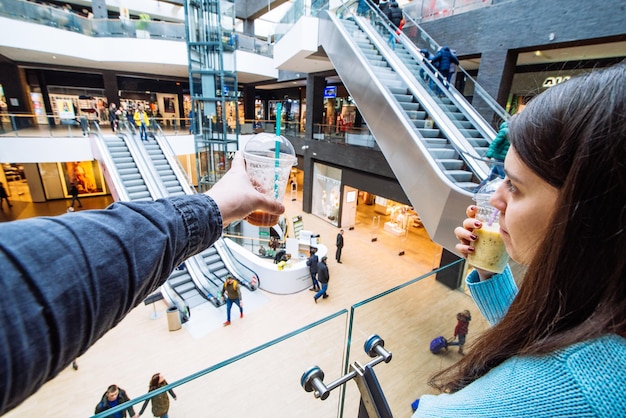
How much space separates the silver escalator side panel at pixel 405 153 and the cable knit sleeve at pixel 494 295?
12.3 feet

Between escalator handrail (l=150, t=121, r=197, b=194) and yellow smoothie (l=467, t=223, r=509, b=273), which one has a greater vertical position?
yellow smoothie (l=467, t=223, r=509, b=273)

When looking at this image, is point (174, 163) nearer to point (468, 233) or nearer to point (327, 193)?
point (327, 193)

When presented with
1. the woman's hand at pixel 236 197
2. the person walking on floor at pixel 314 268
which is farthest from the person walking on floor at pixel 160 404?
the person walking on floor at pixel 314 268

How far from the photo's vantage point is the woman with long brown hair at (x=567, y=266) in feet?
2.08

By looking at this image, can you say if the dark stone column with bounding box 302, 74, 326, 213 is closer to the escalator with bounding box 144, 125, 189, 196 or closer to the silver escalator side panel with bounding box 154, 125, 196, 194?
the silver escalator side panel with bounding box 154, 125, 196, 194

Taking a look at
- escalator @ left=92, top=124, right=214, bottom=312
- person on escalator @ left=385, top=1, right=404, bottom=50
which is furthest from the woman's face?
person on escalator @ left=385, top=1, right=404, bottom=50

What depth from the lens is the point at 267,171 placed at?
6.23 ft

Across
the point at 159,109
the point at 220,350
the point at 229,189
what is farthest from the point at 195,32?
the point at 229,189

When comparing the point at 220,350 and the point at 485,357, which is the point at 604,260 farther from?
the point at 220,350

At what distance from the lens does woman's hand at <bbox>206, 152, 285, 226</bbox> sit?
1.20 metres

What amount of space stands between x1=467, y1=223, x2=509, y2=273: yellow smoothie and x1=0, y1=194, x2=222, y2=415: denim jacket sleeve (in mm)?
1556

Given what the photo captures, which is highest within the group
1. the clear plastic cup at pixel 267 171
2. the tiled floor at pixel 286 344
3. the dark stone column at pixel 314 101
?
the dark stone column at pixel 314 101

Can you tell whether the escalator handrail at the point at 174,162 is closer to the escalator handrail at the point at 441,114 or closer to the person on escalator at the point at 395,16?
the escalator handrail at the point at 441,114

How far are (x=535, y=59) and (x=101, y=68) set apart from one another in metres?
22.6
